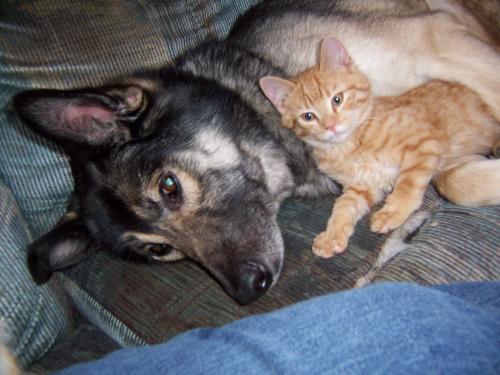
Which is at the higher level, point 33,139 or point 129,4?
point 129,4

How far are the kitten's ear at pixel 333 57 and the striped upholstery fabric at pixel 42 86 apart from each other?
834 millimetres

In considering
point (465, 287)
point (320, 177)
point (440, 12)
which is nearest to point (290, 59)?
point (320, 177)

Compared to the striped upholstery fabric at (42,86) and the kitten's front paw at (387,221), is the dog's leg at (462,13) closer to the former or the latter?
the kitten's front paw at (387,221)

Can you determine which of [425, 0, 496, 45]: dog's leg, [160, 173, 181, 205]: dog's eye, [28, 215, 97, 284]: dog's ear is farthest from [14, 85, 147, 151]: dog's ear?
[425, 0, 496, 45]: dog's leg

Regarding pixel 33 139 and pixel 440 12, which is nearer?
pixel 33 139

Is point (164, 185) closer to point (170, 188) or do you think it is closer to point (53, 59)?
point (170, 188)

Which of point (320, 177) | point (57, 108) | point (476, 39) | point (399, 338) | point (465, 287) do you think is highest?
point (57, 108)

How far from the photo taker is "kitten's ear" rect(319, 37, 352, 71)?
6.31 ft

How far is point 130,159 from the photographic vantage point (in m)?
1.70

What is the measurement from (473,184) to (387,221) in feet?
1.13

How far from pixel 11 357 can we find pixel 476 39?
7.24ft

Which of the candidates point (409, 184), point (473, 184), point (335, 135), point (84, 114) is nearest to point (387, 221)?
A: point (409, 184)

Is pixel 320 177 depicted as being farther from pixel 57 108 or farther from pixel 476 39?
pixel 57 108

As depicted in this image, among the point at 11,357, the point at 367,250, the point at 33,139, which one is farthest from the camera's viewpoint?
the point at 33,139
